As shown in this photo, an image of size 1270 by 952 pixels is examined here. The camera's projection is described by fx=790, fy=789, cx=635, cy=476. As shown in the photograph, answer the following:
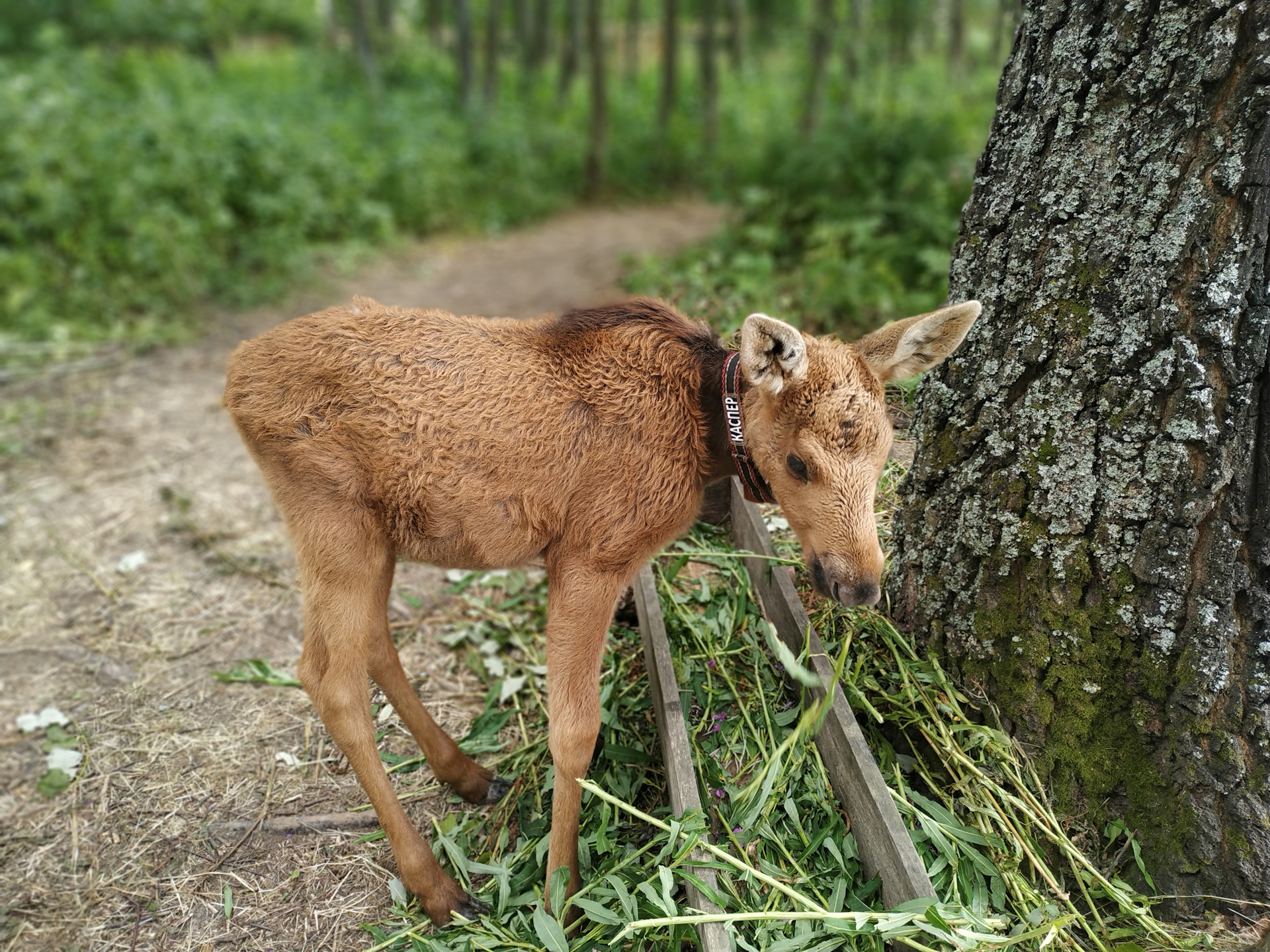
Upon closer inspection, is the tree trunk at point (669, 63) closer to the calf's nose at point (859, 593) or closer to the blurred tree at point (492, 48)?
the blurred tree at point (492, 48)

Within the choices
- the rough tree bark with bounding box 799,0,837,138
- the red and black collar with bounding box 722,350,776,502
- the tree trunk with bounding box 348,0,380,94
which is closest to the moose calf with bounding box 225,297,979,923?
the red and black collar with bounding box 722,350,776,502

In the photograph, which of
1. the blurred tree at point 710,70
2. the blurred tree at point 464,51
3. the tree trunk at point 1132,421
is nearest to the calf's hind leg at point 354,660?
the tree trunk at point 1132,421

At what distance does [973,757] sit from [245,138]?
468 inches

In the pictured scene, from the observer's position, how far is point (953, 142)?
10266 millimetres

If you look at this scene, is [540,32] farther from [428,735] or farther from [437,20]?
[428,735]

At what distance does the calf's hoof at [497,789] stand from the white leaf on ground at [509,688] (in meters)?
0.50

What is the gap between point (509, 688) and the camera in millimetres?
4184

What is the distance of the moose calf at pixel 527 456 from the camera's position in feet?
9.71

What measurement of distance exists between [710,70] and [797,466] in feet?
55.3

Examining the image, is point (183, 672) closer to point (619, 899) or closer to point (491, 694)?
point (491, 694)

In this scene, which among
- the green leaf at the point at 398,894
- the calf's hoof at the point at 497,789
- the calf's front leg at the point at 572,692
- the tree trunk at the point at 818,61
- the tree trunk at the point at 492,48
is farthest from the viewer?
the tree trunk at the point at 492,48

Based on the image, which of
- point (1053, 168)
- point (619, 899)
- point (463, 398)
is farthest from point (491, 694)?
point (1053, 168)

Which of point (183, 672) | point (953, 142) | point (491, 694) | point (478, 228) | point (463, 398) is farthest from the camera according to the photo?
point (478, 228)

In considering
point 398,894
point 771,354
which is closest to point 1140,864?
point 771,354
